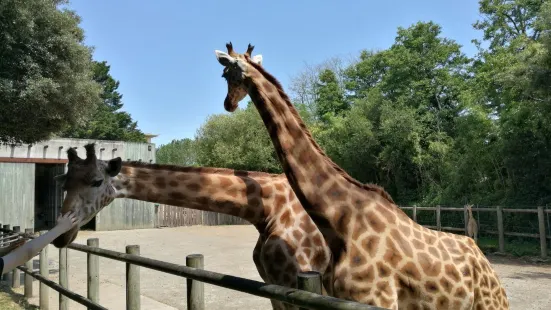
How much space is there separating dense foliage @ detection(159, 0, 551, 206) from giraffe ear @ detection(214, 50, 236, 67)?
1192cm

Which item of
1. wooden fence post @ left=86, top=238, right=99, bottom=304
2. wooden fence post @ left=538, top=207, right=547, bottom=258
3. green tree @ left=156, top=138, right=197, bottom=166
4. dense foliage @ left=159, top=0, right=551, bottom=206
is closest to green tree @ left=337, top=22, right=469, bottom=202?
dense foliage @ left=159, top=0, right=551, bottom=206

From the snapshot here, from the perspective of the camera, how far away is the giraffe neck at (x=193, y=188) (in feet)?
11.5

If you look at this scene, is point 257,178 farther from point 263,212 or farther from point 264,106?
point 264,106

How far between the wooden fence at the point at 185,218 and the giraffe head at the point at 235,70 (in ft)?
70.8

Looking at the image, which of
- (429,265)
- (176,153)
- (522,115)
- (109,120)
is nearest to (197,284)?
(429,265)

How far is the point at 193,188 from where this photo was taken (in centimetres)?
354

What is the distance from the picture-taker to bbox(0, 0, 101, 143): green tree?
27.4ft

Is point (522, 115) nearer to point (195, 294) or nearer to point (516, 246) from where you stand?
point (516, 246)

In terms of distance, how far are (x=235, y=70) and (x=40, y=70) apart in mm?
6968

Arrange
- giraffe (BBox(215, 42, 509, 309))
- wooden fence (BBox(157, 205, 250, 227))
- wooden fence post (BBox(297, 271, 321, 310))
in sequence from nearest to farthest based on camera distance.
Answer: wooden fence post (BBox(297, 271, 321, 310)) < giraffe (BBox(215, 42, 509, 309)) < wooden fence (BBox(157, 205, 250, 227))

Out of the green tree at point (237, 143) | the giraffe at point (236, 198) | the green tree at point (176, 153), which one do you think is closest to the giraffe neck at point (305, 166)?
the giraffe at point (236, 198)

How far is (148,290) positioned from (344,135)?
1897 centimetres

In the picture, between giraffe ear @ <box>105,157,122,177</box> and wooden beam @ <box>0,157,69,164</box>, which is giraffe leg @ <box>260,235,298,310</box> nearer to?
giraffe ear @ <box>105,157,122,177</box>

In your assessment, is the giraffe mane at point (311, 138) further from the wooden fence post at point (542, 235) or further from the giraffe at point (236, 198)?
the wooden fence post at point (542, 235)
